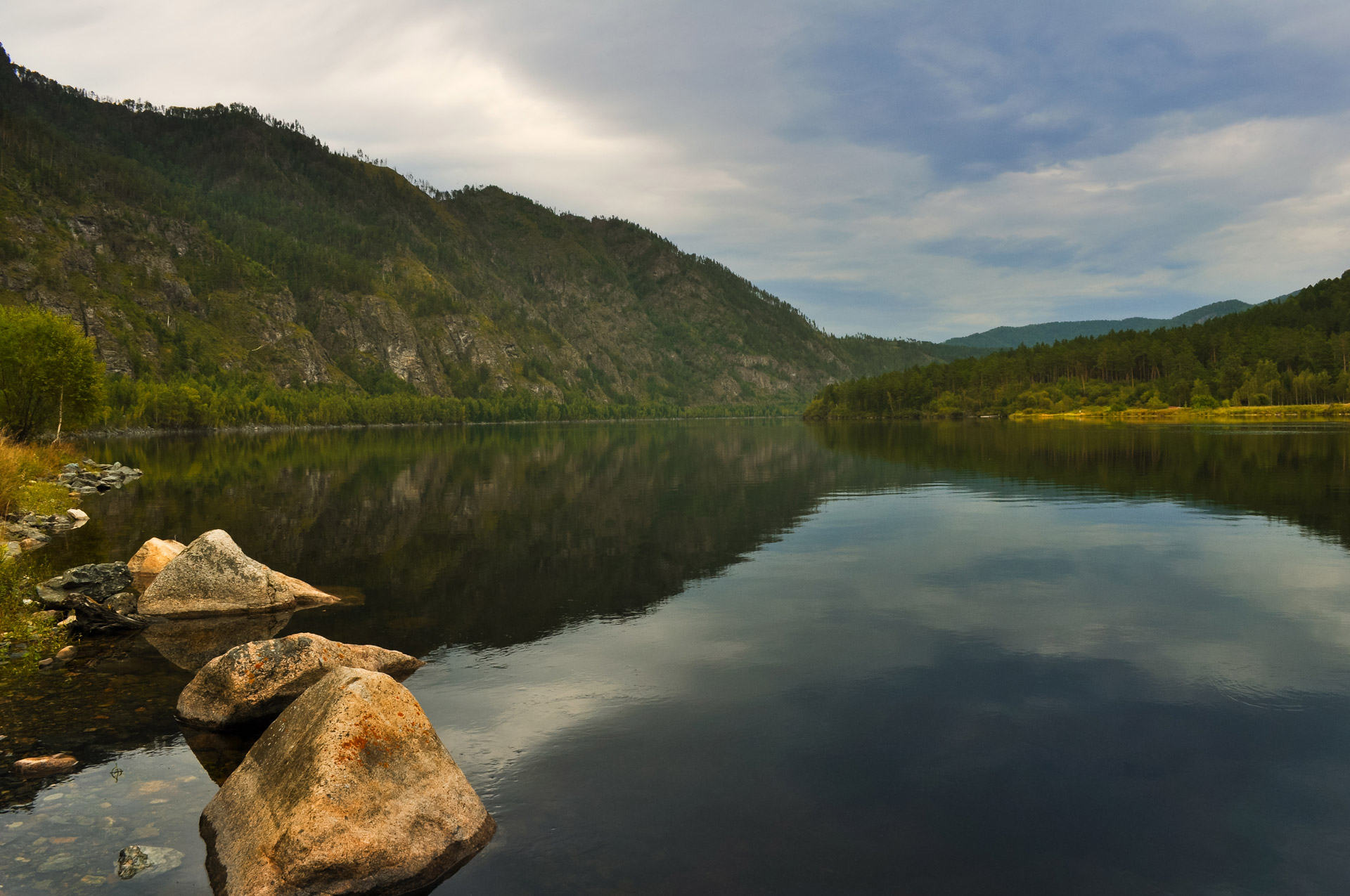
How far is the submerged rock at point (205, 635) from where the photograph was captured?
19.5 meters

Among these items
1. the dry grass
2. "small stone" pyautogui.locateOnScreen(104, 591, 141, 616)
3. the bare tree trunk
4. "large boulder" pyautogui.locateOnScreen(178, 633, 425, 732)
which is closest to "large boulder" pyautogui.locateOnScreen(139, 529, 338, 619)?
"small stone" pyautogui.locateOnScreen(104, 591, 141, 616)

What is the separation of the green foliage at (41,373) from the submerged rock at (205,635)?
212 feet

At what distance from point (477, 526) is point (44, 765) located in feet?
89.9

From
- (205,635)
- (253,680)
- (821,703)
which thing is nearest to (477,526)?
(205,635)

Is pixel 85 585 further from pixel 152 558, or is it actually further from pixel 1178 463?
pixel 1178 463

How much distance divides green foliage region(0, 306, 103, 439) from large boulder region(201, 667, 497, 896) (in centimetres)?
7825

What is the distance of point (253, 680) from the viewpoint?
15.3 m

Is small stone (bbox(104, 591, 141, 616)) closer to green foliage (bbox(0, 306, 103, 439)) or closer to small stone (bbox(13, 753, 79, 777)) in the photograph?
small stone (bbox(13, 753, 79, 777))

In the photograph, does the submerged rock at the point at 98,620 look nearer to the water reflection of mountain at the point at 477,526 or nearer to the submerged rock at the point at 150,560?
the submerged rock at the point at 150,560

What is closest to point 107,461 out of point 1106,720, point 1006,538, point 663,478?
point 663,478

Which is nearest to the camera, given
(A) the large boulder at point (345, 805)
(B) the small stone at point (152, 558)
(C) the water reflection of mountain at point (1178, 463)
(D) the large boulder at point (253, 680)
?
(A) the large boulder at point (345, 805)

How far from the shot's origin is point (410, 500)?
52.5 meters

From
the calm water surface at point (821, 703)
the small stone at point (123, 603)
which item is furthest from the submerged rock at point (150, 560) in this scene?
the calm water surface at point (821, 703)

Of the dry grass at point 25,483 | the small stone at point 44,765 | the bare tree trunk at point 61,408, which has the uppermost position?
the bare tree trunk at point 61,408
